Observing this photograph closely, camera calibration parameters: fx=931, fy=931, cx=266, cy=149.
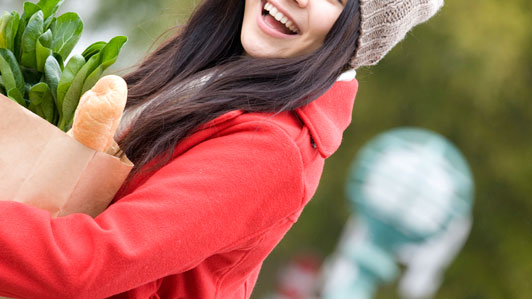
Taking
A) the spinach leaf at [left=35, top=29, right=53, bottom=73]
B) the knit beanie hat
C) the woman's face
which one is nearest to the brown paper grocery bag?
the spinach leaf at [left=35, top=29, right=53, bottom=73]

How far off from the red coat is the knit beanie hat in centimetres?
27

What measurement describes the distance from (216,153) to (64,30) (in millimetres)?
592

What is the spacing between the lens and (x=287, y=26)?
7.41 ft

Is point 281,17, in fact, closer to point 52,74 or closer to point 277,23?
point 277,23

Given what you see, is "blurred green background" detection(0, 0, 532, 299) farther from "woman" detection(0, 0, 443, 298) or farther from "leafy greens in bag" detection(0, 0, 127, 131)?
"leafy greens in bag" detection(0, 0, 127, 131)

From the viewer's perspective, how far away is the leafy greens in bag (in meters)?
2.12

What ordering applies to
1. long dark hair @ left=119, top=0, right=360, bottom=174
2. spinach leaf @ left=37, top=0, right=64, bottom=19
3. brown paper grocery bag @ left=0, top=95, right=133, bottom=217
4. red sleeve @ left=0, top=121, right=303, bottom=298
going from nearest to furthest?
red sleeve @ left=0, top=121, right=303, bottom=298 < brown paper grocery bag @ left=0, top=95, right=133, bottom=217 < long dark hair @ left=119, top=0, right=360, bottom=174 < spinach leaf @ left=37, top=0, right=64, bottom=19

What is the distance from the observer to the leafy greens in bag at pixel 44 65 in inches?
83.4

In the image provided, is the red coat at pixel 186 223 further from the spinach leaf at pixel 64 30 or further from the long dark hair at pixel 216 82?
the spinach leaf at pixel 64 30

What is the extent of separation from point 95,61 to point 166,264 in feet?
1.93

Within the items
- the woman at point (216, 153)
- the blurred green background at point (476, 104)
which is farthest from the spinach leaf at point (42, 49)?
the blurred green background at point (476, 104)

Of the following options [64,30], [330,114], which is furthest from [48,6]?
[330,114]

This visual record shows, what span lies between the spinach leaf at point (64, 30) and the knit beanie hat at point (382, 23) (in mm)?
681

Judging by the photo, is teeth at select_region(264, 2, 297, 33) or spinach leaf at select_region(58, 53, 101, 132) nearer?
spinach leaf at select_region(58, 53, 101, 132)
